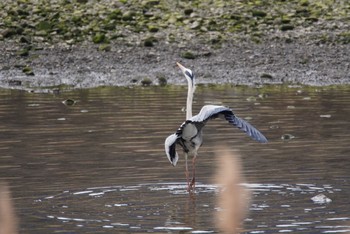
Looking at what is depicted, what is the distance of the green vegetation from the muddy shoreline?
508 mm

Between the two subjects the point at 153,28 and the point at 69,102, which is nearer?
the point at 69,102

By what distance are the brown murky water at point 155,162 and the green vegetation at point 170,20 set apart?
494 centimetres

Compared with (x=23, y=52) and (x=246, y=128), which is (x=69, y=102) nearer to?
(x=23, y=52)

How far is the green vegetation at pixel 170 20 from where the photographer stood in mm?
23859

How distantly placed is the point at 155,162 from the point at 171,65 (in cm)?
1085

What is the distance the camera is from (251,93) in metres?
18.9

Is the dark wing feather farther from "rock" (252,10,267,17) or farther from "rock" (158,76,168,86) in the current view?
"rock" (252,10,267,17)

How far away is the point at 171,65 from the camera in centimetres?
2236

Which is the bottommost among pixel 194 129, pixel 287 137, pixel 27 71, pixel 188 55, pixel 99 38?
pixel 287 137

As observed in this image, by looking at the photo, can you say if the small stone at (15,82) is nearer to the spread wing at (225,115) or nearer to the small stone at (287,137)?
the small stone at (287,137)

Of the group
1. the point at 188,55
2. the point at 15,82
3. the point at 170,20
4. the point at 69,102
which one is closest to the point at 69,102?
the point at 69,102

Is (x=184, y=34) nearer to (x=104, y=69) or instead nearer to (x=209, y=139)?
(x=104, y=69)

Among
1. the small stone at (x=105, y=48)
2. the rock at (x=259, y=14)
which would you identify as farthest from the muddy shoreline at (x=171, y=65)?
the rock at (x=259, y=14)

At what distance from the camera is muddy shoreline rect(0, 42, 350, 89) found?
840 inches
